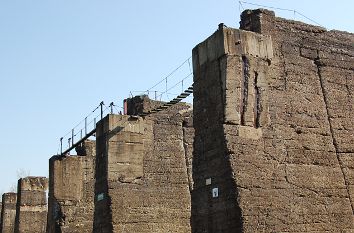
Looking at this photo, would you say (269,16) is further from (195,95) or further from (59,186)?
(59,186)

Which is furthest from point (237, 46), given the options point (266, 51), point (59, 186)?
point (59, 186)

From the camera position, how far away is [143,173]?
55.4ft

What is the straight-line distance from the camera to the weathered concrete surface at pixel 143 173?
1617 centimetres

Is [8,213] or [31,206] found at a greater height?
[8,213]

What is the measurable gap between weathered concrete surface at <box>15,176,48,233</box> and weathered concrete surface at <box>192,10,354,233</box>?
14229 mm

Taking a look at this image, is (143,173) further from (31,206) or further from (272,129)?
(31,206)

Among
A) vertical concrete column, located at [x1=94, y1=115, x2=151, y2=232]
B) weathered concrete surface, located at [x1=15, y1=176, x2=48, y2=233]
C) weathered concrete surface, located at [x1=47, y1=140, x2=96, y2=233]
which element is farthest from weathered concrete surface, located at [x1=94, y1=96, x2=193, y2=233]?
weathered concrete surface, located at [x1=15, y1=176, x2=48, y2=233]

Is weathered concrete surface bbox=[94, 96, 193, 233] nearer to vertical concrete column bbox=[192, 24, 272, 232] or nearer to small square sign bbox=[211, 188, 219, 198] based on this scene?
vertical concrete column bbox=[192, 24, 272, 232]

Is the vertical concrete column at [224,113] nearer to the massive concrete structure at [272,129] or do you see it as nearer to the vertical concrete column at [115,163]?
the massive concrete structure at [272,129]

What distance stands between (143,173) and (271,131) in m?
6.07

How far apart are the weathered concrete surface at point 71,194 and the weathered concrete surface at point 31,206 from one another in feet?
13.4

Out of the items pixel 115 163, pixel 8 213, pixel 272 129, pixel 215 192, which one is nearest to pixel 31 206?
pixel 8 213

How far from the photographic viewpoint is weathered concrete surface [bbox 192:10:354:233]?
10992 mm

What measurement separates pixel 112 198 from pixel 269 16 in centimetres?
687
